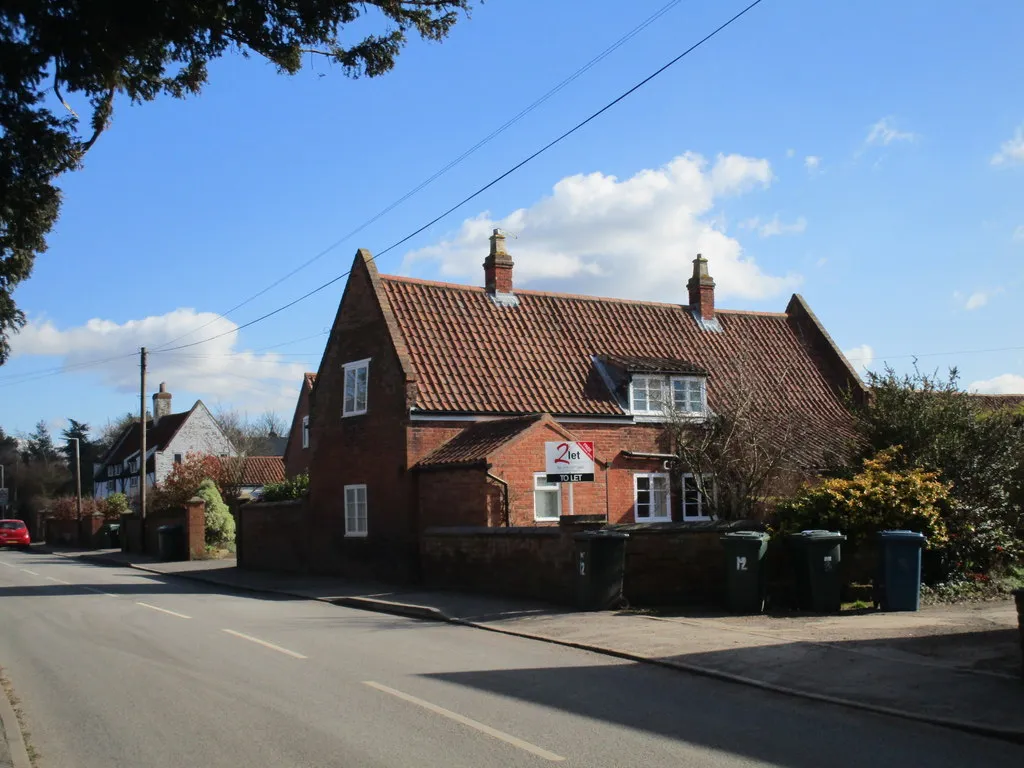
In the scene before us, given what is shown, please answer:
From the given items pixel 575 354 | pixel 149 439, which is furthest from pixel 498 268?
pixel 149 439

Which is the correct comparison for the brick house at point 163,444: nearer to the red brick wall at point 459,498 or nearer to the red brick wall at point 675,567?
the red brick wall at point 459,498

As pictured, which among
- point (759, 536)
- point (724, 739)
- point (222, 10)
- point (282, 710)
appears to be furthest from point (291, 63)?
point (759, 536)

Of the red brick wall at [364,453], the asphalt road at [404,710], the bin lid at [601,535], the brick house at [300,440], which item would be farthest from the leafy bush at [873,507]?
the brick house at [300,440]

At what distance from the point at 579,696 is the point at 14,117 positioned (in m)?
7.99

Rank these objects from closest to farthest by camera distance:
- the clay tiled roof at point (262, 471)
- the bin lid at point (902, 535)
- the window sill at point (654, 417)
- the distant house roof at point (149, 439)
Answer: the bin lid at point (902, 535) < the window sill at point (654, 417) < the clay tiled roof at point (262, 471) < the distant house roof at point (149, 439)

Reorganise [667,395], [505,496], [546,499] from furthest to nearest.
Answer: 1. [667,395]
2. [546,499]
3. [505,496]

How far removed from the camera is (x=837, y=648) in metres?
11.4

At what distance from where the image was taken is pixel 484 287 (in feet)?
91.2

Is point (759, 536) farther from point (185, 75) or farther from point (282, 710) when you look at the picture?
point (185, 75)

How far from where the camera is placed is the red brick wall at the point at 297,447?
159 ft

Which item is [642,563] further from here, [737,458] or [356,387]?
[356,387]

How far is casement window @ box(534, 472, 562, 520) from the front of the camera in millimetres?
21984

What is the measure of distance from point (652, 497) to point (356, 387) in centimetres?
827

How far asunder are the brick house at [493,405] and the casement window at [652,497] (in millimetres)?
41
